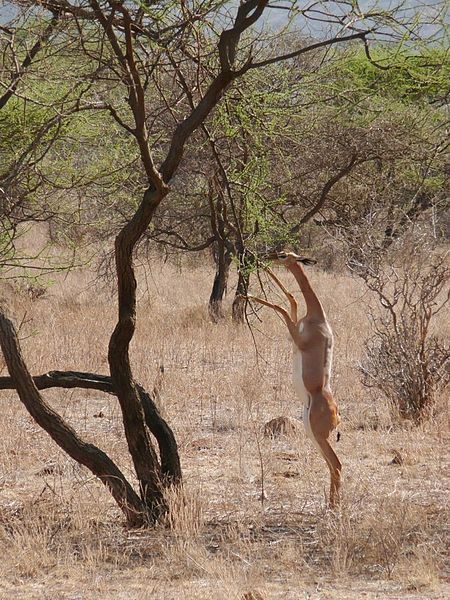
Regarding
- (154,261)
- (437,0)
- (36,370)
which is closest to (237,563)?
(437,0)

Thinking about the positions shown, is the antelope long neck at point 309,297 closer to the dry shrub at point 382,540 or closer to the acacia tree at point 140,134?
the acacia tree at point 140,134

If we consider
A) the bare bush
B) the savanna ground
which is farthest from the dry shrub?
the bare bush

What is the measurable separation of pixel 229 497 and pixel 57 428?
1.42 metres

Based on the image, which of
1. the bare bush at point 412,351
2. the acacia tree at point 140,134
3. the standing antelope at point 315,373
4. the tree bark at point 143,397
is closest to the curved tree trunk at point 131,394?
the acacia tree at point 140,134

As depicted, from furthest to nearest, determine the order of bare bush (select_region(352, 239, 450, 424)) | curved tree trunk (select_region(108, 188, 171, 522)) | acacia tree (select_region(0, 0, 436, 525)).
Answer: bare bush (select_region(352, 239, 450, 424)) < curved tree trunk (select_region(108, 188, 171, 522)) < acacia tree (select_region(0, 0, 436, 525))

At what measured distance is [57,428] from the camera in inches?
238

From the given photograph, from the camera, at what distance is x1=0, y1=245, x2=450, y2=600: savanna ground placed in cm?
503

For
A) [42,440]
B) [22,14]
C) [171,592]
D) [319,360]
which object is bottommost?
[171,592]

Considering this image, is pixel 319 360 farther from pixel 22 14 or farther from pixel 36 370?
pixel 36 370

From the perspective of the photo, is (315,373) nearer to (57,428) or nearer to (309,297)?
(309,297)

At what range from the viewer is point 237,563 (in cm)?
521

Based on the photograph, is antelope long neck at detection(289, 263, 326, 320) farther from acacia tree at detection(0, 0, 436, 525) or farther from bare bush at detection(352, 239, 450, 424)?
bare bush at detection(352, 239, 450, 424)

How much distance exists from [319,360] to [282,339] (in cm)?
744

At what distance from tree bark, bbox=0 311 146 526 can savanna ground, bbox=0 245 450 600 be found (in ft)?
0.73
